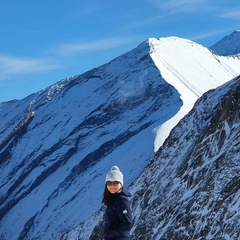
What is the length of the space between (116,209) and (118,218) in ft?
0.46

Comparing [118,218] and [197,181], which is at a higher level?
[118,218]

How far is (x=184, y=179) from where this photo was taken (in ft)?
118

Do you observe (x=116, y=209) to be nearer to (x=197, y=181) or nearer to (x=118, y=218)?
(x=118, y=218)

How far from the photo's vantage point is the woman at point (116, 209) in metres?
7.13

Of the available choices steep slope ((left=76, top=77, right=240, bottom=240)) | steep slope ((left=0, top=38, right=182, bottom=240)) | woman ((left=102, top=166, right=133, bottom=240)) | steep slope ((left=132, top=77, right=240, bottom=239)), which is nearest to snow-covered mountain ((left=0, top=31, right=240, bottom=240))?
steep slope ((left=0, top=38, right=182, bottom=240))

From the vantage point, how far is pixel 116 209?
721cm

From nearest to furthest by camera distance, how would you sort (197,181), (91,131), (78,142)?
(197,181)
(78,142)
(91,131)

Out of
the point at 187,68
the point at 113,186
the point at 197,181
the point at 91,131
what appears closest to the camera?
the point at 113,186

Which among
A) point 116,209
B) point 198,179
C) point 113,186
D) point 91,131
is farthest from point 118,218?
point 91,131

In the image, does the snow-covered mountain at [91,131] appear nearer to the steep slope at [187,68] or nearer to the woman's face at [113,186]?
the steep slope at [187,68]

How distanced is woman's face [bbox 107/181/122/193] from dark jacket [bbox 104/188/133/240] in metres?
0.07

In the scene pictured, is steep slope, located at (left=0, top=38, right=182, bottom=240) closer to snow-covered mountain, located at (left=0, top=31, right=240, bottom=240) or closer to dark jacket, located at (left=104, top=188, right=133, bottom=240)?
snow-covered mountain, located at (left=0, top=31, right=240, bottom=240)

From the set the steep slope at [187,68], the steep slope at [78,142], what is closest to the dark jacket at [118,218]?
the steep slope at [78,142]

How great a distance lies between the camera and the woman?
7.13 meters
